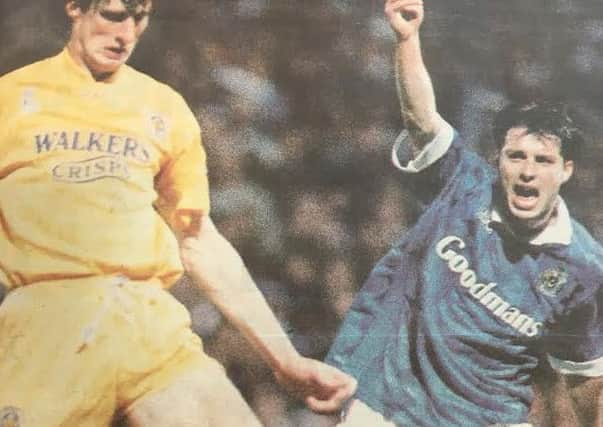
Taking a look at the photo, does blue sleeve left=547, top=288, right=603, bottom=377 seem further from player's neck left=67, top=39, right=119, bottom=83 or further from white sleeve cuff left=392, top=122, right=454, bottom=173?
player's neck left=67, top=39, right=119, bottom=83

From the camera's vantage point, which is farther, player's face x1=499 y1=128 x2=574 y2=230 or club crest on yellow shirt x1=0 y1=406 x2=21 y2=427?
player's face x1=499 y1=128 x2=574 y2=230

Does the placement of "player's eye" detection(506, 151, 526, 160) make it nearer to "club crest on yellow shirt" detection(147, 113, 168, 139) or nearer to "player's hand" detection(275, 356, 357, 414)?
"player's hand" detection(275, 356, 357, 414)

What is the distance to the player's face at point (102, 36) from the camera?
1.51 metres

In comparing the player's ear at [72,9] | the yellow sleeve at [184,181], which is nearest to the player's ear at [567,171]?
the yellow sleeve at [184,181]

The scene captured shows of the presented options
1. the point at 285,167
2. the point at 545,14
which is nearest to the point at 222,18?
the point at 285,167

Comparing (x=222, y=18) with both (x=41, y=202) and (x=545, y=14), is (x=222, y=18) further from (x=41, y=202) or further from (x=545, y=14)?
(x=545, y=14)

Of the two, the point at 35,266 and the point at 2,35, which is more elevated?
the point at 2,35

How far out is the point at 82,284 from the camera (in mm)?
1415

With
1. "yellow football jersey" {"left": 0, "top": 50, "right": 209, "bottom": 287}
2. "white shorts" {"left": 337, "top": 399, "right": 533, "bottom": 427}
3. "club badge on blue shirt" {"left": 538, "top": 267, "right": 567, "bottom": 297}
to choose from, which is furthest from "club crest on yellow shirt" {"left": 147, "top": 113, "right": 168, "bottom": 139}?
"club badge on blue shirt" {"left": 538, "top": 267, "right": 567, "bottom": 297}

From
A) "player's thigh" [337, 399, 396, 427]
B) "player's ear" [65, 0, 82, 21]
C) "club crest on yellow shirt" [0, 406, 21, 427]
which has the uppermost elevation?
"player's ear" [65, 0, 82, 21]

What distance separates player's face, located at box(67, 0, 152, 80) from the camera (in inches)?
59.5

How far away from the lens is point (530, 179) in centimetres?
151

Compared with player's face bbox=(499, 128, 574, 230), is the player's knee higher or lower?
lower

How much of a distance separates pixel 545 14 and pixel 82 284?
91 cm
